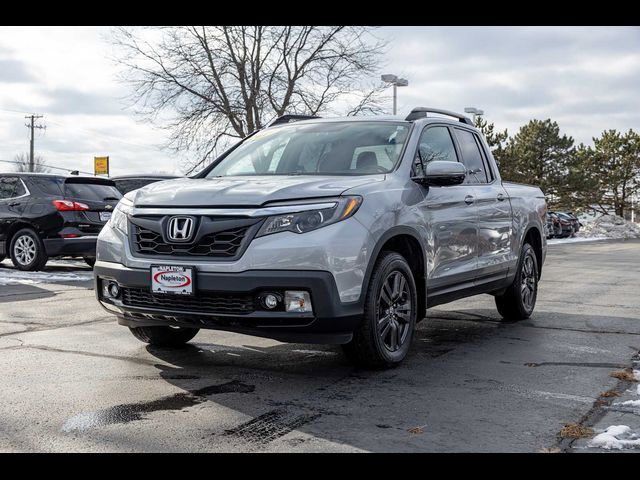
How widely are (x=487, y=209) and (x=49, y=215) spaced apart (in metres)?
7.80

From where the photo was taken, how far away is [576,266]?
1647 centimetres

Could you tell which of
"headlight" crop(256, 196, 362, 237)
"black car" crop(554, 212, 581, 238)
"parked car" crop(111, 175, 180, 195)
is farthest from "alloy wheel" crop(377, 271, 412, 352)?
"black car" crop(554, 212, 581, 238)

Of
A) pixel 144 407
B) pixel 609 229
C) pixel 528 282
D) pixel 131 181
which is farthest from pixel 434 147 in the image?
pixel 609 229

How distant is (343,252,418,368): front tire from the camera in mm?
4980

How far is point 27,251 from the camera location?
12.4 meters

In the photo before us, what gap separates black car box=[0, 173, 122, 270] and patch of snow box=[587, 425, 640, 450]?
31.7 feet

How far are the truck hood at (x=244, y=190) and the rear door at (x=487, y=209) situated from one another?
5.34 ft

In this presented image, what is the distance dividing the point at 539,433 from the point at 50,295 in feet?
22.6

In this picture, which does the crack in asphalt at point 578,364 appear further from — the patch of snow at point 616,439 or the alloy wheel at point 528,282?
the alloy wheel at point 528,282

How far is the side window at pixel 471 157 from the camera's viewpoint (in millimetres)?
Result: 6918

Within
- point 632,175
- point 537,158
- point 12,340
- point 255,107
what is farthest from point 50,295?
point 632,175

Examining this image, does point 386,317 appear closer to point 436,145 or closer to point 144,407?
point 144,407

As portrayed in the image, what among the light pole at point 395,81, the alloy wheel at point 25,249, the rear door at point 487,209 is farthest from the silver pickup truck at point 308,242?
the light pole at point 395,81

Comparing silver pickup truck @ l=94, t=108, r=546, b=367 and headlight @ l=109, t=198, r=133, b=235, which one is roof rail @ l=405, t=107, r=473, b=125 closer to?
silver pickup truck @ l=94, t=108, r=546, b=367
